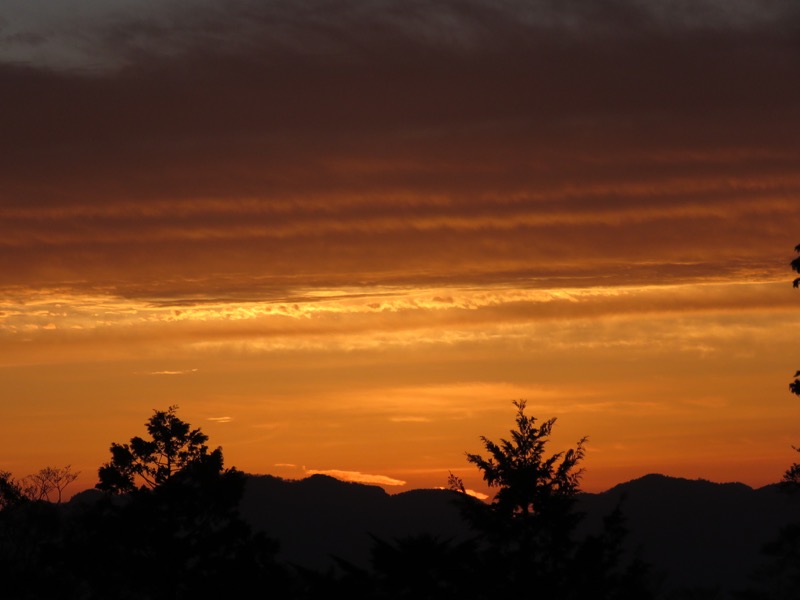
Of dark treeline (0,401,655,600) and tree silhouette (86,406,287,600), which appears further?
tree silhouette (86,406,287,600)

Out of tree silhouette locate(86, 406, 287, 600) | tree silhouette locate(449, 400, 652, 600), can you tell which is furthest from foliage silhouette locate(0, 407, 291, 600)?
tree silhouette locate(449, 400, 652, 600)

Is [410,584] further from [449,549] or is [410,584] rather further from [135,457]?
[135,457]

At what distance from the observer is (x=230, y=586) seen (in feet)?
126

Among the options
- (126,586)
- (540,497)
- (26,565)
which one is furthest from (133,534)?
(540,497)

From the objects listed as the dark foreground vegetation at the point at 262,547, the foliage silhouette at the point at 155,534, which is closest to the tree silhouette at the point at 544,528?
the dark foreground vegetation at the point at 262,547

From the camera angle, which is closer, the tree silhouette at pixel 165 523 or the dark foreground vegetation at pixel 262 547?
the dark foreground vegetation at pixel 262 547

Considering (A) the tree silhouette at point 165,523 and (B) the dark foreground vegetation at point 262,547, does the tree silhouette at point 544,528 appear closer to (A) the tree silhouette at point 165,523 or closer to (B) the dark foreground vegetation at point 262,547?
(B) the dark foreground vegetation at point 262,547

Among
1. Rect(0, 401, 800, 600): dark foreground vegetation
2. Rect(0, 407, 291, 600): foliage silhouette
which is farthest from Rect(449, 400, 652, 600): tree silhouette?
Rect(0, 407, 291, 600): foliage silhouette

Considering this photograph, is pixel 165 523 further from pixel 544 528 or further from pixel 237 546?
pixel 544 528

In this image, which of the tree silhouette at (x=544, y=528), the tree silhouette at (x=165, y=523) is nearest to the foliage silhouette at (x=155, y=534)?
the tree silhouette at (x=165, y=523)

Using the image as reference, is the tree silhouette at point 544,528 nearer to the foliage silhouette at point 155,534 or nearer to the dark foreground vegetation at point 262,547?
the dark foreground vegetation at point 262,547

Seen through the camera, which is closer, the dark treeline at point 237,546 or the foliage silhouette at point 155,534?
the dark treeline at point 237,546

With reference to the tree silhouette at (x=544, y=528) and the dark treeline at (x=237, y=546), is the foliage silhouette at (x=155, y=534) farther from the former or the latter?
the tree silhouette at (x=544, y=528)

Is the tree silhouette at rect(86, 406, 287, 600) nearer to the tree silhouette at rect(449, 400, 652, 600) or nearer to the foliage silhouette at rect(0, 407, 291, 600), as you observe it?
the foliage silhouette at rect(0, 407, 291, 600)
